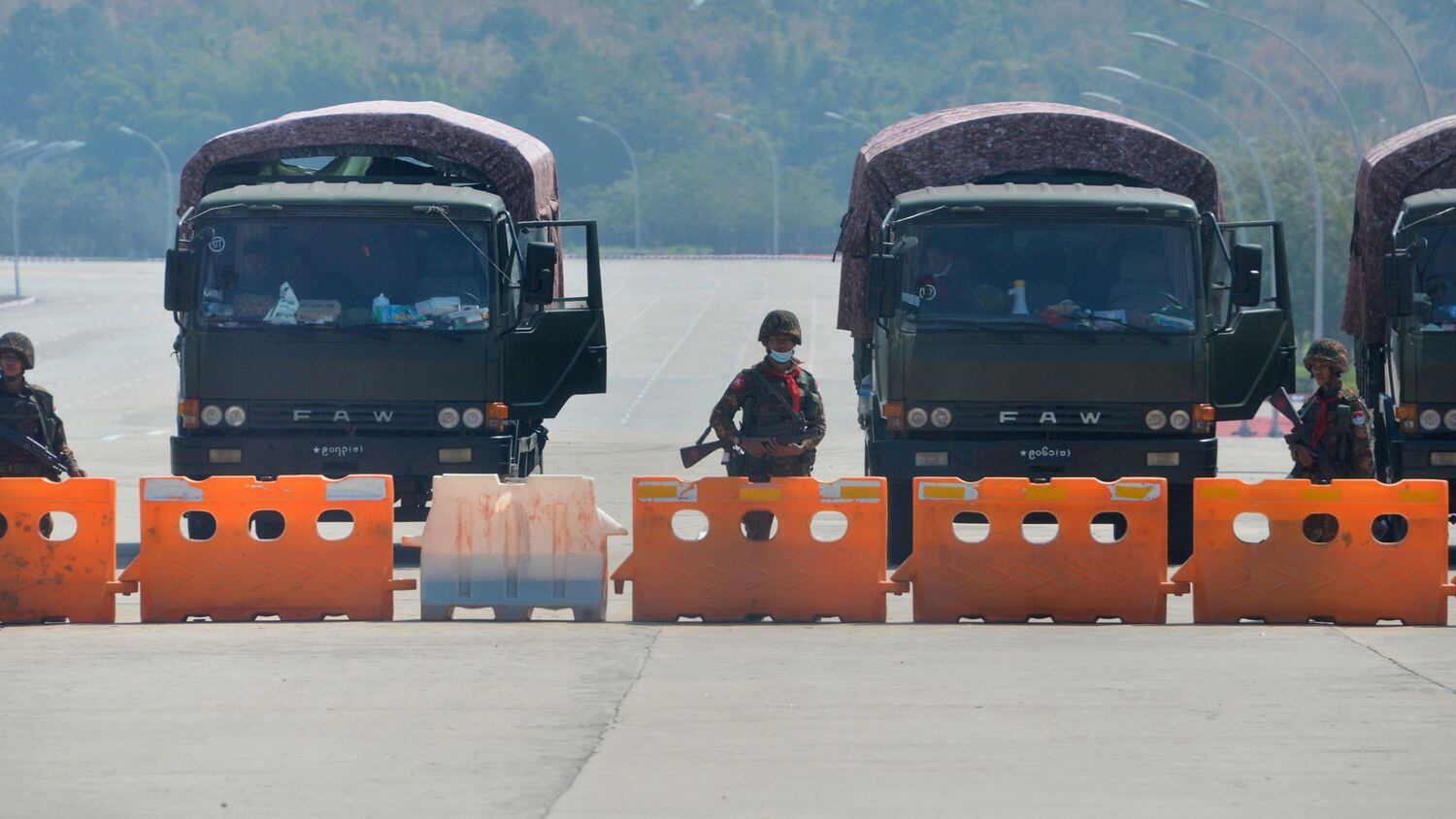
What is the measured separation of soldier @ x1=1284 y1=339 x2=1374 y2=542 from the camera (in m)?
12.9

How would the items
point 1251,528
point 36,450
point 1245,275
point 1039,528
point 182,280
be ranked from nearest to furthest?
1. point 36,450
2. point 1245,275
3. point 182,280
4. point 1039,528
5. point 1251,528

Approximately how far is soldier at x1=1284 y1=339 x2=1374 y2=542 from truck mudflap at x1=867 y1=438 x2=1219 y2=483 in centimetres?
129

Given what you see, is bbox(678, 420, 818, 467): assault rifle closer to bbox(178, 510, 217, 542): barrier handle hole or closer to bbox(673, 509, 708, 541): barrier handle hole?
bbox(178, 510, 217, 542): barrier handle hole

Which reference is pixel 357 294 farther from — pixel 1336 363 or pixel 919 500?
pixel 1336 363

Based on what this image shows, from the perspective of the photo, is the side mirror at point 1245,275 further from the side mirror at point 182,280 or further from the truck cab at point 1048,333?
the side mirror at point 182,280

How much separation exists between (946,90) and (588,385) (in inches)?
5628

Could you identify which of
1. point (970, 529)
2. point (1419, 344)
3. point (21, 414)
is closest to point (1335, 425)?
point (1419, 344)

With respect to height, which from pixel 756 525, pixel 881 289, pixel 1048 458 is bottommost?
pixel 756 525

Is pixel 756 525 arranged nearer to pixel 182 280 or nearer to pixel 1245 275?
pixel 1245 275

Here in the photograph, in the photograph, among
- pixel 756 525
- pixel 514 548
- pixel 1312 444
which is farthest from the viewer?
pixel 1312 444

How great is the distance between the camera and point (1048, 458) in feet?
47.2

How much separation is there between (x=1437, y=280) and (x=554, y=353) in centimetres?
625

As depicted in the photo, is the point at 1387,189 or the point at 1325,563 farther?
the point at 1387,189

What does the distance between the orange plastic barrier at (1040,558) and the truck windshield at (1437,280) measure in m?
4.10
